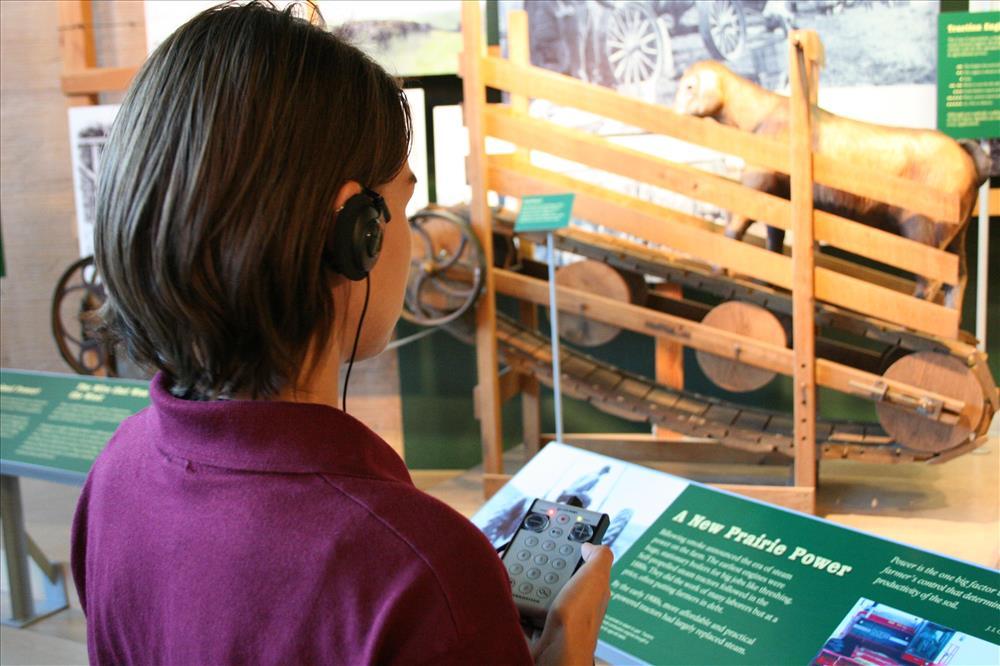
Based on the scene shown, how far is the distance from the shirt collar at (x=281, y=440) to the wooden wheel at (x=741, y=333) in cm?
369

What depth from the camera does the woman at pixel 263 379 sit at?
0.71 metres

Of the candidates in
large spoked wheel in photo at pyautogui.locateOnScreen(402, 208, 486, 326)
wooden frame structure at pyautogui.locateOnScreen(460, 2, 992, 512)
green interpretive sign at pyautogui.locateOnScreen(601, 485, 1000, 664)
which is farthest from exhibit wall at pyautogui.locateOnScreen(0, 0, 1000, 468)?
green interpretive sign at pyautogui.locateOnScreen(601, 485, 1000, 664)

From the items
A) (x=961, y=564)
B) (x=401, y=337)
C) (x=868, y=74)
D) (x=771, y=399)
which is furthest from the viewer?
(x=401, y=337)

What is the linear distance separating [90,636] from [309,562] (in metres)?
0.35

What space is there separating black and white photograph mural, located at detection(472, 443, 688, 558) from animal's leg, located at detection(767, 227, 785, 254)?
8.61ft

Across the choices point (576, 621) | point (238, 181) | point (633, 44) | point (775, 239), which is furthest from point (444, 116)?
point (238, 181)

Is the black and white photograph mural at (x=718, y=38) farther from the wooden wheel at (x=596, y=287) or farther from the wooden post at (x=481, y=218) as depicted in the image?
the wooden wheel at (x=596, y=287)

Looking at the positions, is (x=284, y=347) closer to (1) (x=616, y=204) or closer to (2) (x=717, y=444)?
(1) (x=616, y=204)

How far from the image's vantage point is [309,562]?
72 centimetres

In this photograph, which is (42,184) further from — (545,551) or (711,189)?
(545,551)

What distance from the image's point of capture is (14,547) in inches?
147

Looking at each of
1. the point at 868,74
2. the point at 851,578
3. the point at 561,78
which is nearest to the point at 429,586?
the point at 851,578

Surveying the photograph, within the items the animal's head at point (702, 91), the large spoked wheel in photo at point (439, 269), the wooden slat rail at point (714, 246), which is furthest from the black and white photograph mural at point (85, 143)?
the animal's head at point (702, 91)

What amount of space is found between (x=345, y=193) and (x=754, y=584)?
3.50 ft
